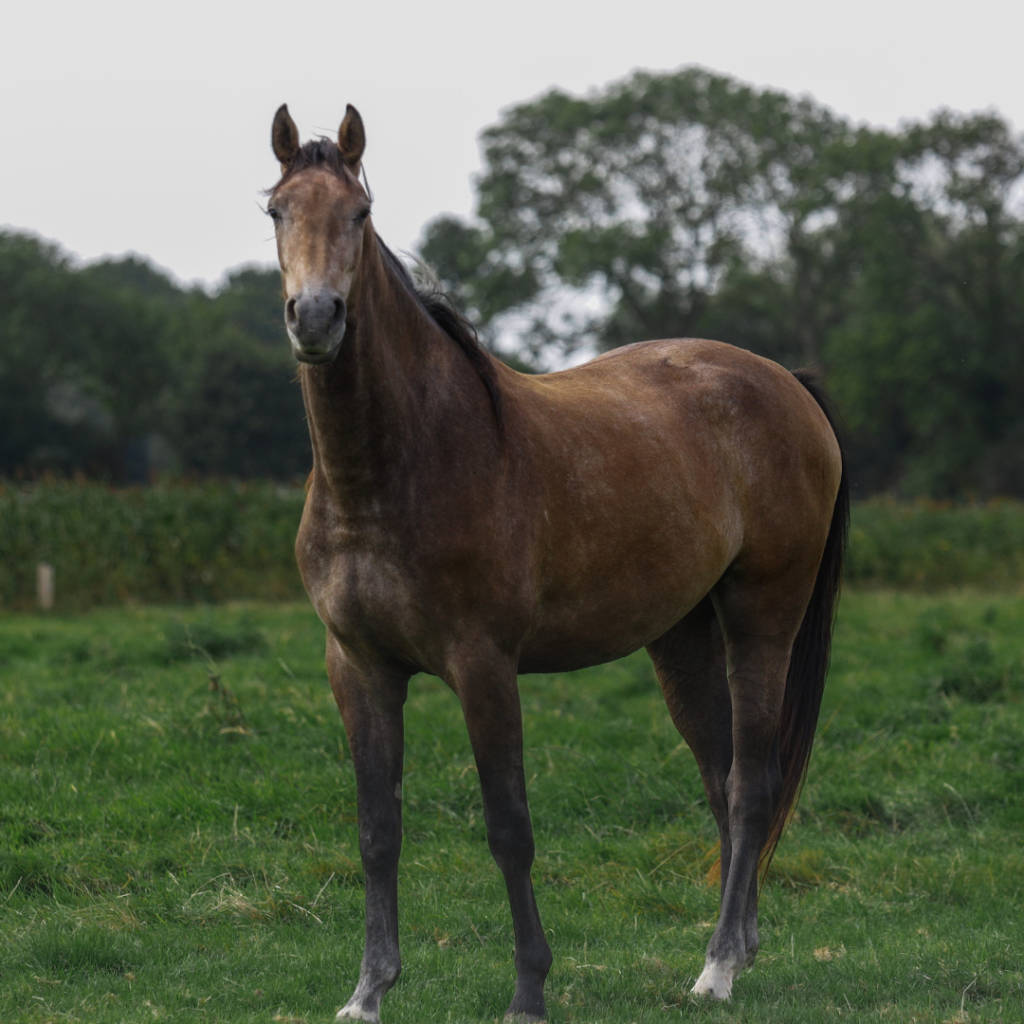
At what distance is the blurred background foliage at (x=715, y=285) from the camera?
35438 mm

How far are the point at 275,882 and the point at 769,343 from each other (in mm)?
39001

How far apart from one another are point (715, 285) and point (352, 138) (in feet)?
124

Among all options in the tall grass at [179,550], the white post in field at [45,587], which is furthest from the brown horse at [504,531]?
the tall grass at [179,550]

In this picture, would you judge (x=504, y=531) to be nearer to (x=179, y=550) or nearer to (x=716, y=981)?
(x=716, y=981)

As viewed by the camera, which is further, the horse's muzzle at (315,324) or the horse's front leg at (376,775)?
the horse's front leg at (376,775)

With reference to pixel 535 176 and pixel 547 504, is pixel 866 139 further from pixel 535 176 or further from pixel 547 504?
pixel 547 504

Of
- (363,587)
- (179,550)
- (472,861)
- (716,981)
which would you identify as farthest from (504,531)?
(179,550)

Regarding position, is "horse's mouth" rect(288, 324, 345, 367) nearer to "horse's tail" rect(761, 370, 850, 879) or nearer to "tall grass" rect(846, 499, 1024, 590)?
"horse's tail" rect(761, 370, 850, 879)

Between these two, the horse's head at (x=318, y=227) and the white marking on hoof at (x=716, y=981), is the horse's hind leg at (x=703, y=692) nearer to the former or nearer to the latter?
the white marking on hoof at (x=716, y=981)

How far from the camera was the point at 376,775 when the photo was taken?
3812mm

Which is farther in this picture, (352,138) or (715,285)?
(715,285)

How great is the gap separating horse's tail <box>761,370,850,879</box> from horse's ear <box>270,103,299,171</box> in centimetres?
284

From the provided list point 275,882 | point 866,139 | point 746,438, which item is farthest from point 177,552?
point 866,139

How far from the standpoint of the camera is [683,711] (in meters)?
Answer: 4.81
